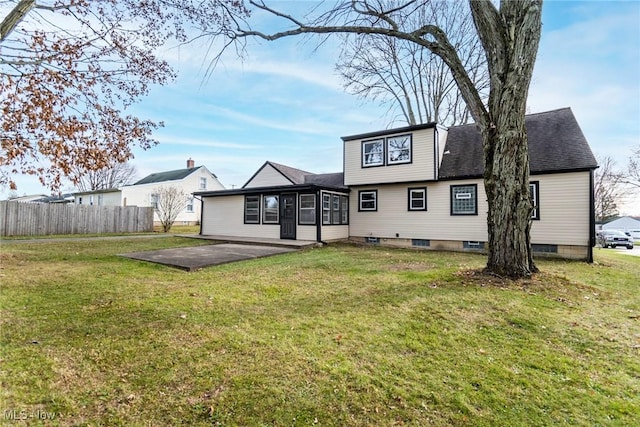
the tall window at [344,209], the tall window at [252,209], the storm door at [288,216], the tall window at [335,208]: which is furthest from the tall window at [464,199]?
the tall window at [252,209]

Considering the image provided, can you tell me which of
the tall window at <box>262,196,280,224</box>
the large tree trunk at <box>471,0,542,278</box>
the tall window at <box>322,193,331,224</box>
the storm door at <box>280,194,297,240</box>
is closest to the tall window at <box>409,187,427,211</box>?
the tall window at <box>322,193,331,224</box>

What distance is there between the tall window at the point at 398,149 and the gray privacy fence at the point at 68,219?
17.5 m

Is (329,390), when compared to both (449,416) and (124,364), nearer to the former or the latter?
(449,416)

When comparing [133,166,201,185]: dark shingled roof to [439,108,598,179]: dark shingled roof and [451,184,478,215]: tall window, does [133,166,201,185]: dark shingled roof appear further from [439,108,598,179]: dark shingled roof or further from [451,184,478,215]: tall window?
[451,184,478,215]: tall window

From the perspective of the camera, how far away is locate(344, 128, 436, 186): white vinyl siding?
12289 millimetres

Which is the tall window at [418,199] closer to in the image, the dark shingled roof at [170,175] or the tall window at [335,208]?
the tall window at [335,208]

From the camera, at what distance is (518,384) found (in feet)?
8.45

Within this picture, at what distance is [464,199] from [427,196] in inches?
55.4

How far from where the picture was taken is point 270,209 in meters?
14.5

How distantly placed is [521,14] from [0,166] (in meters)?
10.8

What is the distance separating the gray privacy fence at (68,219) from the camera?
1583 cm

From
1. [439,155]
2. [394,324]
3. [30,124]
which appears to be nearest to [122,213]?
[30,124]

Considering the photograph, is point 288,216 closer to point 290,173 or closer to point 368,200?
point 368,200

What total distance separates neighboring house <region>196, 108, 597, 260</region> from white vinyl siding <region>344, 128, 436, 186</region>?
1.6 inches
